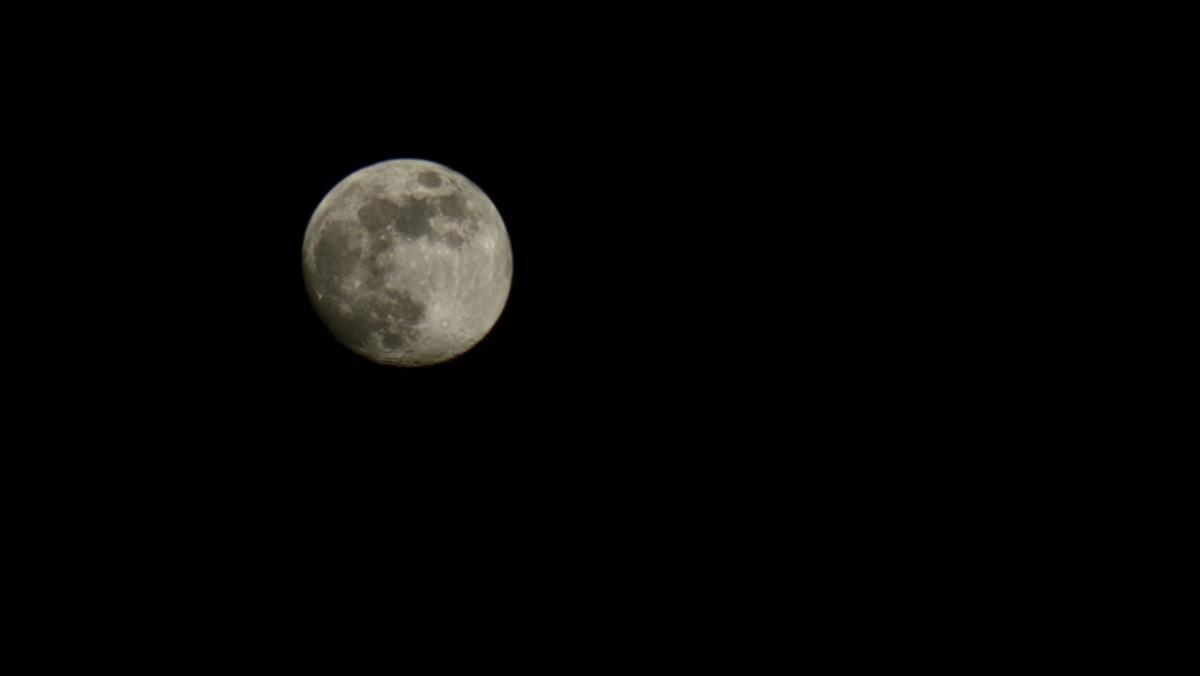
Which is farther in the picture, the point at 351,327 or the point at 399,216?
the point at 351,327

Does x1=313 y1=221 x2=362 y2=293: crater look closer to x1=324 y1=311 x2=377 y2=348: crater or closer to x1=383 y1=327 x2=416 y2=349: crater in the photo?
x1=324 y1=311 x2=377 y2=348: crater

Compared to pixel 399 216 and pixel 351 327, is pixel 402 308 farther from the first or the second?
pixel 399 216

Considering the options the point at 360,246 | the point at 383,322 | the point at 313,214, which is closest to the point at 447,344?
the point at 383,322

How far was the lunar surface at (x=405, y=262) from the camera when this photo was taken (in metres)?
3.26

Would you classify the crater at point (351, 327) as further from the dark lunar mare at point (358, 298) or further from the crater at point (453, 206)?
the crater at point (453, 206)

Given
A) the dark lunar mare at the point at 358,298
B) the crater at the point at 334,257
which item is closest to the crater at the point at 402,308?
the dark lunar mare at the point at 358,298

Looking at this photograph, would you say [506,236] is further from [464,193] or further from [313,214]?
[313,214]

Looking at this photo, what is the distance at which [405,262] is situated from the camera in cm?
324

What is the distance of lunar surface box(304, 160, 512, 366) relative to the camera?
3.26 metres

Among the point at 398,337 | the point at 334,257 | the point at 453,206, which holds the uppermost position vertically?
the point at 453,206

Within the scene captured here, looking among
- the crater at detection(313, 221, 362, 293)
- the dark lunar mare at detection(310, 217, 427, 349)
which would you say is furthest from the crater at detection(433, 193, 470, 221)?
the crater at detection(313, 221, 362, 293)

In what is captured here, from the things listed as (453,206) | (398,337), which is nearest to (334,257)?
(398,337)

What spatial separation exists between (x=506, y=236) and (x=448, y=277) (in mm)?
522

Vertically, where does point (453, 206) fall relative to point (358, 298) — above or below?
above
